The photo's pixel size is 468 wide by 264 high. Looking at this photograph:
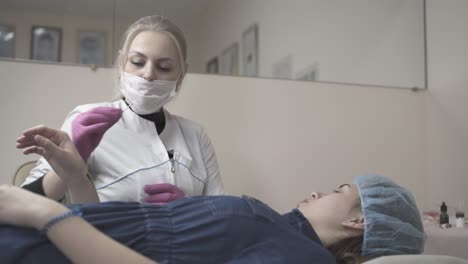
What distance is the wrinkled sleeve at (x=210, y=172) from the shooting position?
5.13ft

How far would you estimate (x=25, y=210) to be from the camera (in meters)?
0.85

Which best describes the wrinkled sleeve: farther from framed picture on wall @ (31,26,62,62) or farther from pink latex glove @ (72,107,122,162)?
framed picture on wall @ (31,26,62,62)

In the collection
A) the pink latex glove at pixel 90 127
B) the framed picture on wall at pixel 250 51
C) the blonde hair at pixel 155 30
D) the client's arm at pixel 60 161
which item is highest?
the framed picture on wall at pixel 250 51

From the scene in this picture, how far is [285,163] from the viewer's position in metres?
2.47

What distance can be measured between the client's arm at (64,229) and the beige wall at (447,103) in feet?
6.70

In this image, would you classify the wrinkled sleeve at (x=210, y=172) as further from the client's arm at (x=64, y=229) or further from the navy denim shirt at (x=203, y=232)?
the client's arm at (x=64, y=229)

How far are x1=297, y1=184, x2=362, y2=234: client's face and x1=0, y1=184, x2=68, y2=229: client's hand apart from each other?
23.9 inches

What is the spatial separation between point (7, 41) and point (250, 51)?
121cm

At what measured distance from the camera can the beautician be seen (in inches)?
53.4

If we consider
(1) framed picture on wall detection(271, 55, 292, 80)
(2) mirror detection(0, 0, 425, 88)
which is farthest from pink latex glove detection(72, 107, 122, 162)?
(1) framed picture on wall detection(271, 55, 292, 80)

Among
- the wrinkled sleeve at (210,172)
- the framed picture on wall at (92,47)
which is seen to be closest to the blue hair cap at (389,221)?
the wrinkled sleeve at (210,172)

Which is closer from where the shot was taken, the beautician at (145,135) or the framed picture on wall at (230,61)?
the beautician at (145,135)

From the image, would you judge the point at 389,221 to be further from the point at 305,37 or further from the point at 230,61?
the point at 305,37

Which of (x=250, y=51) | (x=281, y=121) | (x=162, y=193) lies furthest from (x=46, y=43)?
(x=162, y=193)
